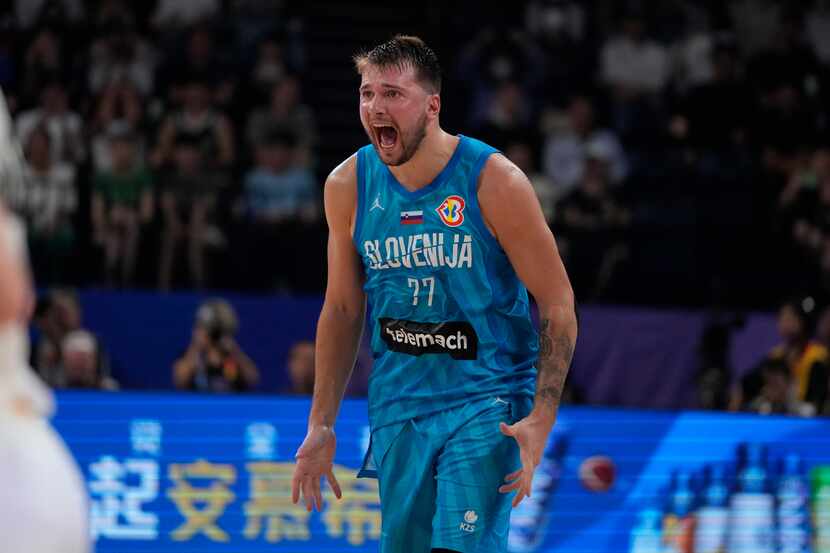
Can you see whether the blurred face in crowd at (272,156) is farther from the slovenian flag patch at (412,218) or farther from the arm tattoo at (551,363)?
the arm tattoo at (551,363)

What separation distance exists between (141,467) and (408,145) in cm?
377

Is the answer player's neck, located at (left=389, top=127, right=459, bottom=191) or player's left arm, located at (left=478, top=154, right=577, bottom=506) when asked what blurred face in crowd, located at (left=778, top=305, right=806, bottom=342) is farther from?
player's neck, located at (left=389, top=127, right=459, bottom=191)

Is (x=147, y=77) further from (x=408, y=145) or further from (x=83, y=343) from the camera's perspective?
(x=408, y=145)

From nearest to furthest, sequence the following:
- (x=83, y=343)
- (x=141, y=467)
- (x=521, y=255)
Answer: (x=521, y=255), (x=141, y=467), (x=83, y=343)

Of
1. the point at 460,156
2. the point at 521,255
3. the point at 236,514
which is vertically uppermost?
the point at 460,156

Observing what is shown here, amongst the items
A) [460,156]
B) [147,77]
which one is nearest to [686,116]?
[147,77]

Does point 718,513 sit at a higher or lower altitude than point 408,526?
lower

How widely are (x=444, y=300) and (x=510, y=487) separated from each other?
66 cm

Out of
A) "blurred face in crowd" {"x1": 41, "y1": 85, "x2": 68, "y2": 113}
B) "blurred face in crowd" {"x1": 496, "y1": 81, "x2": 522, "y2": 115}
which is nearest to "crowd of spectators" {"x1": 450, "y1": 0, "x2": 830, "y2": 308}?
"blurred face in crowd" {"x1": 496, "y1": 81, "x2": 522, "y2": 115}

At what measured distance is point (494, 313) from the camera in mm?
4891

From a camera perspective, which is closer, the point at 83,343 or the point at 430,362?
the point at 430,362

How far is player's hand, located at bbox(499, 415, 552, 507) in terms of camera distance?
4617 millimetres

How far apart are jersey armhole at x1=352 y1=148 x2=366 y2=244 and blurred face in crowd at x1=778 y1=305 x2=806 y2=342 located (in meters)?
6.01

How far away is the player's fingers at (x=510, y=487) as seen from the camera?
465 centimetres
